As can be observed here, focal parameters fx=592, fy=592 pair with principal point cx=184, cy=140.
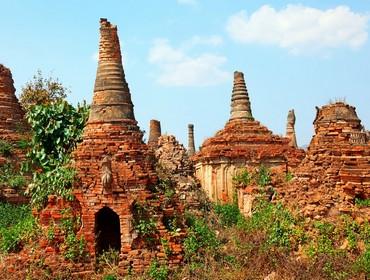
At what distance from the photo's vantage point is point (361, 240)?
12.2 m

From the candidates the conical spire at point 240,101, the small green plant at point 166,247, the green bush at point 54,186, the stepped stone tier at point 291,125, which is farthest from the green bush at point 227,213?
the stepped stone tier at point 291,125

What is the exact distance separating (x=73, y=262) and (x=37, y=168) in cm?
574

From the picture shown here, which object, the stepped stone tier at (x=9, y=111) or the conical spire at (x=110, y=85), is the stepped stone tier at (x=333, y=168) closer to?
the conical spire at (x=110, y=85)

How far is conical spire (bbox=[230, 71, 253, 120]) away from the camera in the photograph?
70.6ft

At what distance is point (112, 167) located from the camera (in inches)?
476

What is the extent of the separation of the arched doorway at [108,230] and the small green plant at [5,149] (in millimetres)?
5918

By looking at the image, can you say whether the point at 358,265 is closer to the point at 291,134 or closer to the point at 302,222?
the point at 302,222

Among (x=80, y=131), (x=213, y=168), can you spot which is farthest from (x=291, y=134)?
(x=80, y=131)

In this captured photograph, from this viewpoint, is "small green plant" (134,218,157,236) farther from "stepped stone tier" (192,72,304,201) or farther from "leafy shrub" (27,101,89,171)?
"stepped stone tier" (192,72,304,201)

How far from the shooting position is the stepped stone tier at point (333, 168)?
1326 centimetres

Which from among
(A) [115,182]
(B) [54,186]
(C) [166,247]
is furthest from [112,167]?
(C) [166,247]

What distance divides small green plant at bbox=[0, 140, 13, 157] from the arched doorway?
5918 mm

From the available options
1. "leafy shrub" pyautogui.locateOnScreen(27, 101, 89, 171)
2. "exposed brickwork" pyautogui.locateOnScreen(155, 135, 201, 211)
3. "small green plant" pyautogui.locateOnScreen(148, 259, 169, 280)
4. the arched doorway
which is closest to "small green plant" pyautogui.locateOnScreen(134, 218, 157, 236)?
"small green plant" pyautogui.locateOnScreen(148, 259, 169, 280)

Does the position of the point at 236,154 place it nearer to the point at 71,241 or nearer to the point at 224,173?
the point at 224,173
